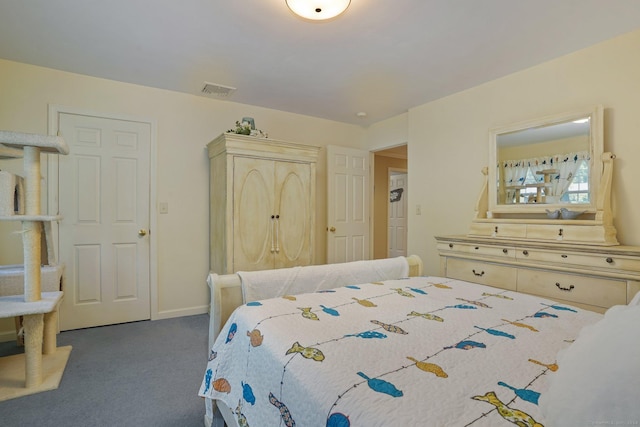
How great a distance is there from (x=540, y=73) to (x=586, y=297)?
5.98 feet

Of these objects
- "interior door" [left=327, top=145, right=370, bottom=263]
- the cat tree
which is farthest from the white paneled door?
"interior door" [left=327, top=145, right=370, bottom=263]

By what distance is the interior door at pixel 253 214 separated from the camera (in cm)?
318

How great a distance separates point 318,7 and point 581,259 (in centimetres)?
226

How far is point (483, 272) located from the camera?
266 centimetres

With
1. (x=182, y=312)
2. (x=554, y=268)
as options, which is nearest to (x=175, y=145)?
(x=182, y=312)

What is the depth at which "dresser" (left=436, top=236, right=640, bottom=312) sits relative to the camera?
1.96 metres

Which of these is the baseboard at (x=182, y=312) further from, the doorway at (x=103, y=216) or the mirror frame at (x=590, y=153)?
the mirror frame at (x=590, y=153)

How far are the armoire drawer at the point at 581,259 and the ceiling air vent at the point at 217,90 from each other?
9.85 feet

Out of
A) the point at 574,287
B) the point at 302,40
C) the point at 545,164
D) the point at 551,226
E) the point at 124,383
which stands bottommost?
the point at 124,383

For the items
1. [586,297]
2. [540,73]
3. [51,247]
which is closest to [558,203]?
[586,297]

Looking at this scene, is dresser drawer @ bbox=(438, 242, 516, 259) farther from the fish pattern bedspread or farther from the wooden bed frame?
the wooden bed frame

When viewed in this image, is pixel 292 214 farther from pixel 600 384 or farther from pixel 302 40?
pixel 600 384

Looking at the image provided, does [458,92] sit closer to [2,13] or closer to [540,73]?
[540,73]

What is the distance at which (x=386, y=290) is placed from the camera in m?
1.71
